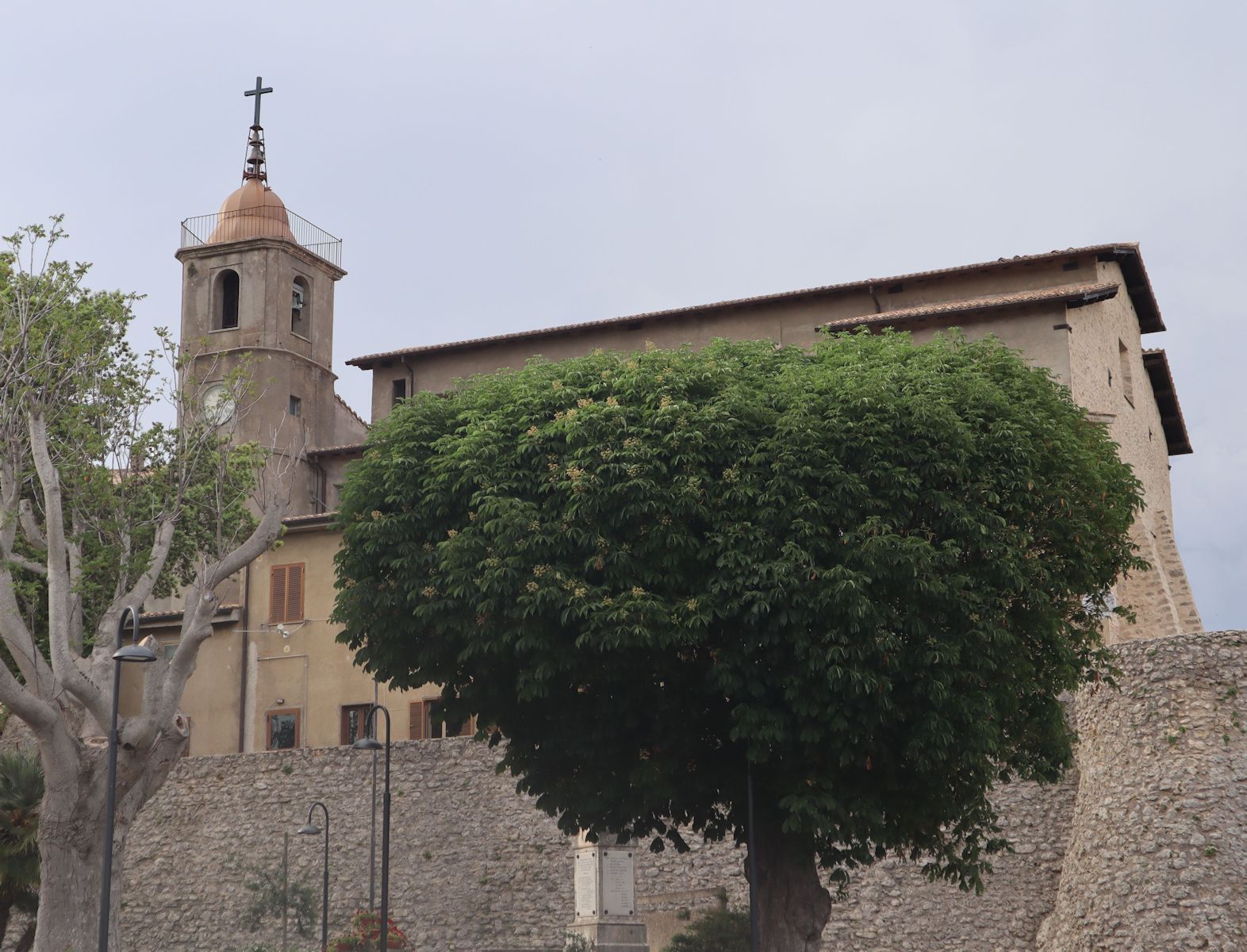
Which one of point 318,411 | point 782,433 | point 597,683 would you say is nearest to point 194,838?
point 318,411

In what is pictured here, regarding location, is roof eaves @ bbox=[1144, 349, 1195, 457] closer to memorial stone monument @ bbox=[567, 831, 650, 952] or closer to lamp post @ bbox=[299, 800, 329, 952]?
memorial stone monument @ bbox=[567, 831, 650, 952]

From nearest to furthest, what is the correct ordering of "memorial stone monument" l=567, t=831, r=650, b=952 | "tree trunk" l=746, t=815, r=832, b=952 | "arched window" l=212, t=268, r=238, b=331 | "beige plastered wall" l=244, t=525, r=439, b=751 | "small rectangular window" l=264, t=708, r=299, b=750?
"tree trunk" l=746, t=815, r=832, b=952 < "memorial stone monument" l=567, t=831, r=650, b=952 < "beige plastered wall" l=244, t=525, r=439, b=751 < "small rectangular window" l=264, t=708, r=299, b=750 < "arched window" l=212, t=268, r=238, b=331

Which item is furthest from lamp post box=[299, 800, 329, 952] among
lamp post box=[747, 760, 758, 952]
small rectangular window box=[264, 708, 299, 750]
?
lamp post box=[747, 760, 758, 952]

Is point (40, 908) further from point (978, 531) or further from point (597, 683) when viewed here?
point (978, 531)

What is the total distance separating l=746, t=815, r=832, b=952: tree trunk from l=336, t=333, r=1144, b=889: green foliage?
1.19 ft

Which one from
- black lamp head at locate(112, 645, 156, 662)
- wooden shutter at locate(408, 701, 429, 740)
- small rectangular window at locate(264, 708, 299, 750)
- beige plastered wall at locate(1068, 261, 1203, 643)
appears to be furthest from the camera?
small rectangular window at locate(264, 708, 299, 750)

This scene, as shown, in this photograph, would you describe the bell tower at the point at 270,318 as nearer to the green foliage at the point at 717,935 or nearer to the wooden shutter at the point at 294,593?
the wooden shutter at the point at 294,593

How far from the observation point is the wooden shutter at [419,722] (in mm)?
39031

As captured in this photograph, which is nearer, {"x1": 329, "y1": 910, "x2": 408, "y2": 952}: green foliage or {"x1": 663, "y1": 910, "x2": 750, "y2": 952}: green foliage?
{"x1": 663, "y1": 910, "x2": 750, "y2": 952}: green foliage

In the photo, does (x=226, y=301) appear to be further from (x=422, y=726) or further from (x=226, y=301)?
(x=422, y=726)

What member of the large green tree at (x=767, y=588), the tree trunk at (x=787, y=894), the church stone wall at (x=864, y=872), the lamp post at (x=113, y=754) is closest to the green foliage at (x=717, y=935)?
the church stone wall at (x=864, y=872)

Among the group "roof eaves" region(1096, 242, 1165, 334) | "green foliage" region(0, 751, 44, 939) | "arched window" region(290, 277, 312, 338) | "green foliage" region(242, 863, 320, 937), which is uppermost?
"arched window" region(290, 277, 312, 338)

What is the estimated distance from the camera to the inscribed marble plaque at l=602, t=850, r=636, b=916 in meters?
29.8

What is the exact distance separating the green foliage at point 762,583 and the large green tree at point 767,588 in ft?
0.15
